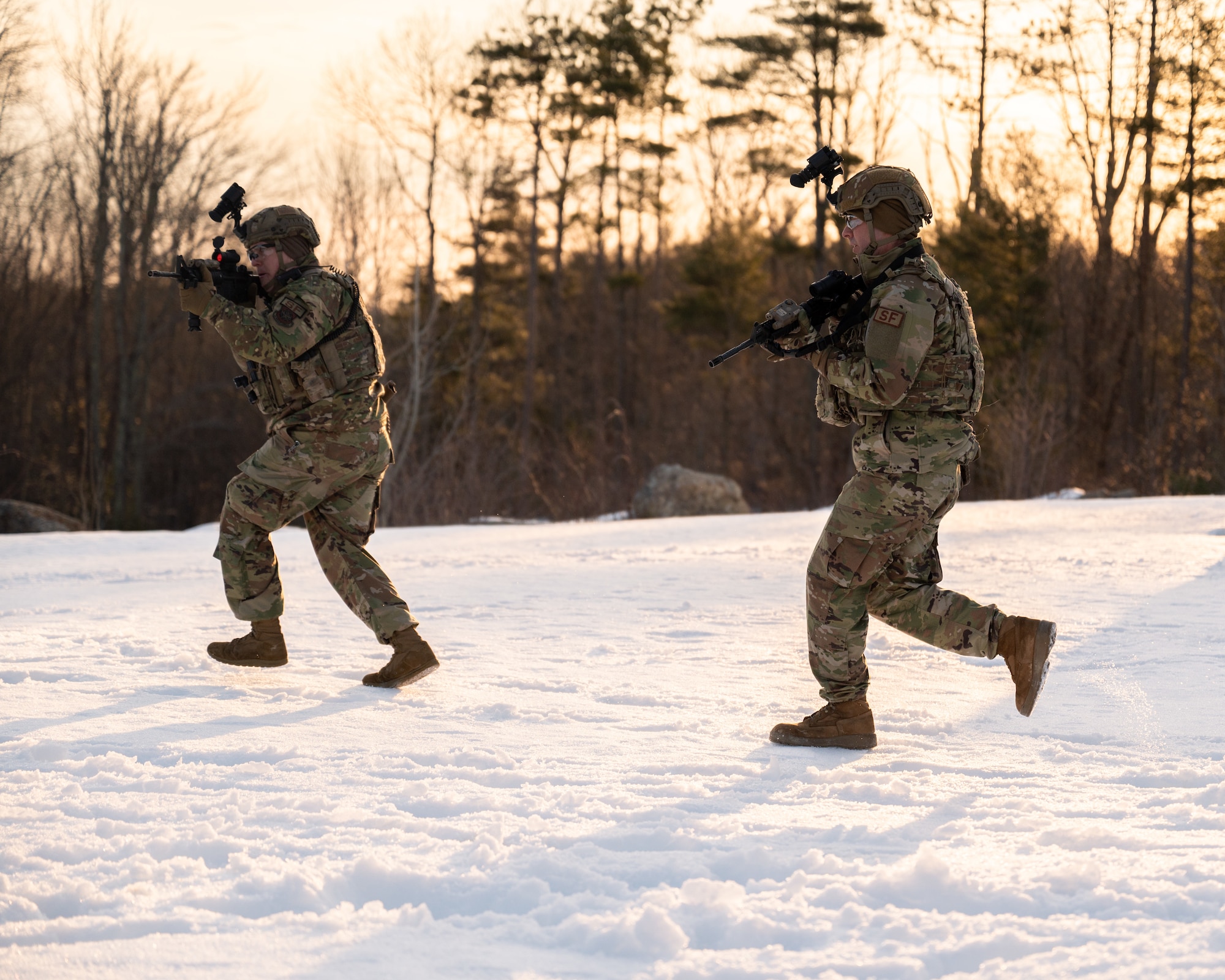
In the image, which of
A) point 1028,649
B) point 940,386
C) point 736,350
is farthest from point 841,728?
point 736,350

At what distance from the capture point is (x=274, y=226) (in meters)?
4.68

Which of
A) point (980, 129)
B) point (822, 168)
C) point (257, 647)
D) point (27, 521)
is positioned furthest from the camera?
point (980, 129)

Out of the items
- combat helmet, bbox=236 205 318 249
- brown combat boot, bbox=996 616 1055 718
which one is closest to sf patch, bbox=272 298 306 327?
combat helmet, bbox=236 205 318 249

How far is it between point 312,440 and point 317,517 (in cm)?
34

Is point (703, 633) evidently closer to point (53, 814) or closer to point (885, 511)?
point (885, 511)

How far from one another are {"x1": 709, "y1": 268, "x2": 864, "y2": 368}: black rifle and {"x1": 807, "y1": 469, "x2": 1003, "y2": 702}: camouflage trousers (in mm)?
444

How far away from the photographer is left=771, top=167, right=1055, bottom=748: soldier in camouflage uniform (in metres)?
3.70

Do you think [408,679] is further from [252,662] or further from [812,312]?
[812,312]

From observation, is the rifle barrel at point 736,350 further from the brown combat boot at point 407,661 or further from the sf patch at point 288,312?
the brown combat boot at point 407,661

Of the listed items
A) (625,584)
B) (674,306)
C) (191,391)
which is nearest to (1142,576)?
(625,584)

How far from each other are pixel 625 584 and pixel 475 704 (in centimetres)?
369

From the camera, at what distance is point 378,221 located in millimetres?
25219

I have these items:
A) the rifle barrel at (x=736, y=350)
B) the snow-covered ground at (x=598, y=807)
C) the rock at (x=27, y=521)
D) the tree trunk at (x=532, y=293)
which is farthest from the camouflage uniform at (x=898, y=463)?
the tree trunk at (x=532, y=293)

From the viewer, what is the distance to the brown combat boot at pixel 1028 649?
3768mm
